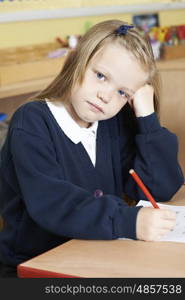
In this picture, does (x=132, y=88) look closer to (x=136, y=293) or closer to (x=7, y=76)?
(x=136, y=293)

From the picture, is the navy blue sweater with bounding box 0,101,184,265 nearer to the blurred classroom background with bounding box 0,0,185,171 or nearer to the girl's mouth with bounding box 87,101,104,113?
the girl's mouth with bounding box 87,101,104,113

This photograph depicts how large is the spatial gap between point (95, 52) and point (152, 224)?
18.4 inches

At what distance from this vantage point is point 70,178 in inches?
55.8

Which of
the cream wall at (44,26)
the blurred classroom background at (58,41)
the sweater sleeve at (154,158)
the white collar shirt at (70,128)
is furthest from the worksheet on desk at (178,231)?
the cream wall at (44,26)

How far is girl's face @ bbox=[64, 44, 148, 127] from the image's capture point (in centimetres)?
132

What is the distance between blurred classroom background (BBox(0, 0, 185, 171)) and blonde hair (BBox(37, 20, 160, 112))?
851 mm

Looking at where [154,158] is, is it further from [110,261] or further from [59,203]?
[110,261]

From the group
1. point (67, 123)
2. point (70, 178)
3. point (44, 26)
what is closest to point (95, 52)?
point (67, 123)

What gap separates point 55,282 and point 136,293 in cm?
14

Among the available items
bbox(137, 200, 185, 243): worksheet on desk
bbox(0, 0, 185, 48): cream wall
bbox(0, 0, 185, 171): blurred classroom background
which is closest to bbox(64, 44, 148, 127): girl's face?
bbox(137, 200, 185, 243): worksheet on desk

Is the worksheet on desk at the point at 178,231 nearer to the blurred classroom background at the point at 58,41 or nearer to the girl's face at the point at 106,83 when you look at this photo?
the girl's face at the point at 106,83

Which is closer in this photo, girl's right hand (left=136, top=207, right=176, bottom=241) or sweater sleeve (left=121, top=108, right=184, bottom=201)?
girl's right hand (left=136, top=207, right=176, bottom=241)

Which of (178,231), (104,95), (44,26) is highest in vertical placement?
(104,95)

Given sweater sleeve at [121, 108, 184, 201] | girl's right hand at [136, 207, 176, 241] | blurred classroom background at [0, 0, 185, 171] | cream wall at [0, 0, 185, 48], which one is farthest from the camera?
cream wall at [0, 0, 185, 48]
